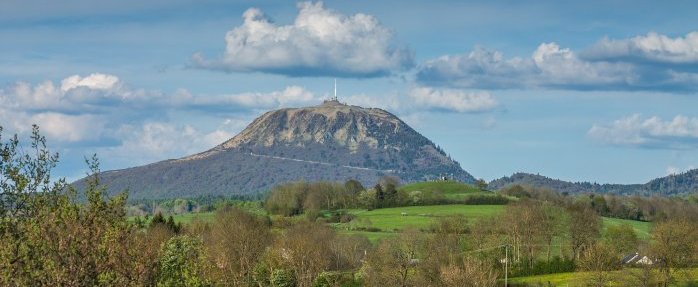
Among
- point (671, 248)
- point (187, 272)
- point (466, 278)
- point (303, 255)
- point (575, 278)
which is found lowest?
point (575, 278)

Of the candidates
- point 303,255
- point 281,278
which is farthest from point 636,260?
point 281,278

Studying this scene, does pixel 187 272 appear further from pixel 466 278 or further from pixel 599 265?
pixel 599 265

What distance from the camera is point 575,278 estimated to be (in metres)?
121

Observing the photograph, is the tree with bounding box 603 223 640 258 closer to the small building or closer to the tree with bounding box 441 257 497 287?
the small building

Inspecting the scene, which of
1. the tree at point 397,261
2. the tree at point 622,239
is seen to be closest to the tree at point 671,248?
the tree at point 622,239

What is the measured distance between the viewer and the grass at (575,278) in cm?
11512

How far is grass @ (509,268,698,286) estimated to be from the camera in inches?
4532

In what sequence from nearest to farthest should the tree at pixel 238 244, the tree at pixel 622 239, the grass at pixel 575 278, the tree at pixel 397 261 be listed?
the tree at pixel 397 261, the tree at pixel 238 244, the grass at pixel 575 278, the tree at pixel 622 239

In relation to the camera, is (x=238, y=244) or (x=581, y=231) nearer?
(x=238, y=244)

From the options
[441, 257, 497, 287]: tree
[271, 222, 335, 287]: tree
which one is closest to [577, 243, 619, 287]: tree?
[441, 257, 497, 287]: tree

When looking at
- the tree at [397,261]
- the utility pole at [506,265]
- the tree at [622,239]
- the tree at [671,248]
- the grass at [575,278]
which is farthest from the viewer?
the tree at [622,239]

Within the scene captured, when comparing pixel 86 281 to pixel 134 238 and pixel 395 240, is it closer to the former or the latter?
pixel 134 238

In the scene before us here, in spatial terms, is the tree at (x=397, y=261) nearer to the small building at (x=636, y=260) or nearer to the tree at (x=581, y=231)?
the tree at (x=581, y=231)

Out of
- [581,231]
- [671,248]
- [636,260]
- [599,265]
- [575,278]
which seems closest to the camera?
[599,265]
